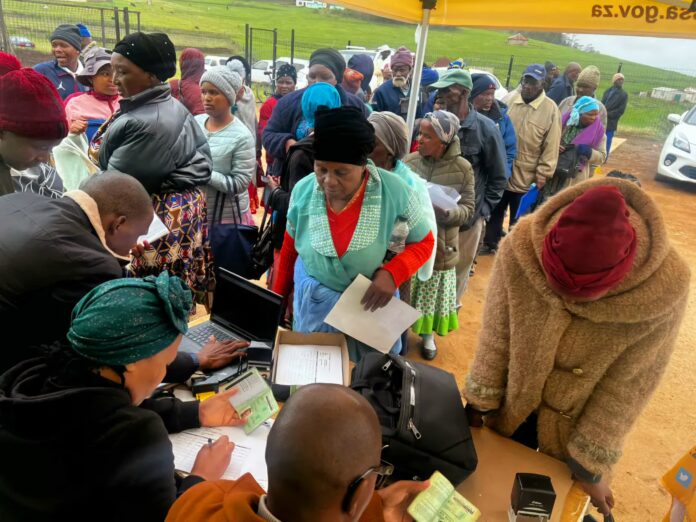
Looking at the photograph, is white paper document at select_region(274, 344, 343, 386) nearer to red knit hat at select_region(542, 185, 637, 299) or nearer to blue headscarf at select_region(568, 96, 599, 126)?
red knit hat at select_region(542, 185, 637, 299)

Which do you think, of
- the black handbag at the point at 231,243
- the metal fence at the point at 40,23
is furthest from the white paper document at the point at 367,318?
the metal fence at the point at 40,23

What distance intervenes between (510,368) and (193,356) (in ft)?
3.85

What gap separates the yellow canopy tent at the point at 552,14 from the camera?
2449mm

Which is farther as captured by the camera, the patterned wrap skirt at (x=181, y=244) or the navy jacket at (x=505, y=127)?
the navy jacket at (x=505, y=127)

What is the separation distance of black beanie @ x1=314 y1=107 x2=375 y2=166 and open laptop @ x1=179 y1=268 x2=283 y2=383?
0.62m

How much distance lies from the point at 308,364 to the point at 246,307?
0.37 metres

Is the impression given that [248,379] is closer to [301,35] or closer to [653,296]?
[653,296]

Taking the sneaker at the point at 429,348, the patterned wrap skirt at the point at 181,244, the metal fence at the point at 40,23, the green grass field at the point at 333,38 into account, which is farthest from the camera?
the green grass field at the point at 333,38

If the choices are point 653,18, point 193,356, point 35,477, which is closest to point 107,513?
point 35,477

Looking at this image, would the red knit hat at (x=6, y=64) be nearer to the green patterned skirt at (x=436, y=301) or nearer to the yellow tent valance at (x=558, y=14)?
the yellow tent valance at (x=558, y=14)

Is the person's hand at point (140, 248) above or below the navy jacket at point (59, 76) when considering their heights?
below

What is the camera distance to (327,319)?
6.41ft

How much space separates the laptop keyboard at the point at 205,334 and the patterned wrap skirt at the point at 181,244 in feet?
1.66

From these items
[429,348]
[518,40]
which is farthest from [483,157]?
[518,40]
